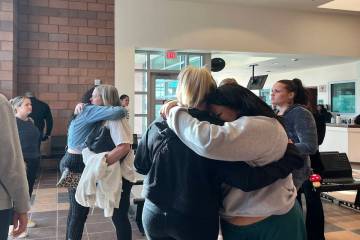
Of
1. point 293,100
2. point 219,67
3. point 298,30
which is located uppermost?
point 298,30

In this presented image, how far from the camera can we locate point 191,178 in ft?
4.15

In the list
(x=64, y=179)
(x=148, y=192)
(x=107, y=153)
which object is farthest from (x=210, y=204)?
(x=64, y=179)

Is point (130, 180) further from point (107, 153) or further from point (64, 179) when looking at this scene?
point (64, 179)

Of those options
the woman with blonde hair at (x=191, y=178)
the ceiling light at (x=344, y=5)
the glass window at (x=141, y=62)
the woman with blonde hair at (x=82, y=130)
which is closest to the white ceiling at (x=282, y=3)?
the ceiling light at (x=344, y=5)

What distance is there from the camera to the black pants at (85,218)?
2289mm

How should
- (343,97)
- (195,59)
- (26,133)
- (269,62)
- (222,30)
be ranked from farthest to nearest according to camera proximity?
(343,97)
(269,62)
(195,59)
(222,30)
(26,133)

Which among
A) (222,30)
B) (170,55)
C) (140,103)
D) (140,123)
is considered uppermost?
(222,30)

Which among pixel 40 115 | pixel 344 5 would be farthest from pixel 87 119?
pixel 344 5

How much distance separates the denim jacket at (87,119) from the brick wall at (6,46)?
4.16m

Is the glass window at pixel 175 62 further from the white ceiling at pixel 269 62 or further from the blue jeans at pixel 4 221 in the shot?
the blue jeans at pixel 4 221

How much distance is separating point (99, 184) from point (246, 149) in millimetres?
1437

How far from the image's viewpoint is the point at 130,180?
244cm

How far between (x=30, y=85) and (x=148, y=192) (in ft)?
18.9

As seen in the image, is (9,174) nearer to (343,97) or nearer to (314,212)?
(314,212)
